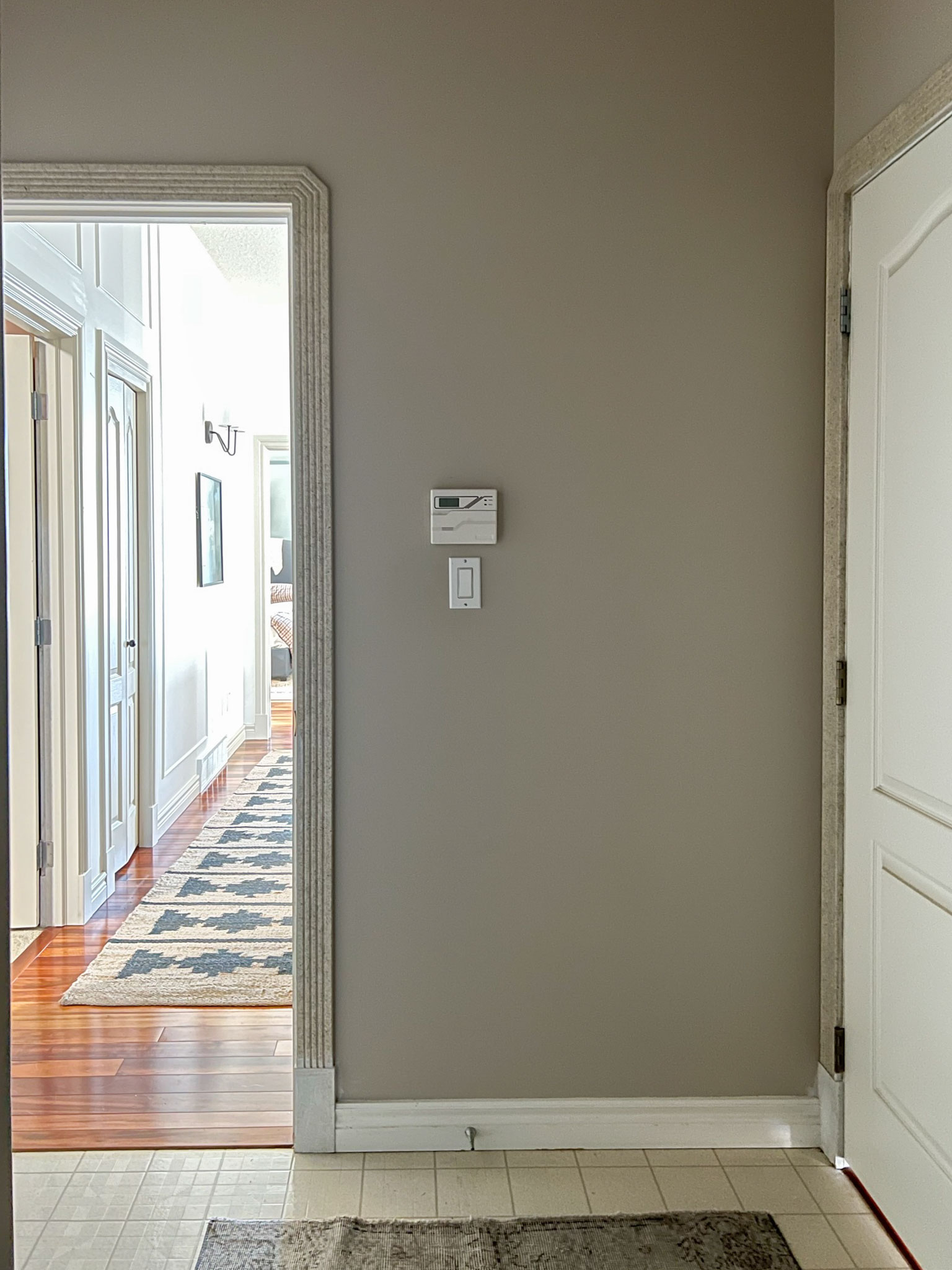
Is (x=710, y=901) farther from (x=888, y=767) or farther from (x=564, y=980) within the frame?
(x=888, y=767)

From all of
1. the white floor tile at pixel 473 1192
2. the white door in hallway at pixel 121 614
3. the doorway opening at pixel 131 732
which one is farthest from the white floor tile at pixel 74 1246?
the white door in hallway at pixel 121 614

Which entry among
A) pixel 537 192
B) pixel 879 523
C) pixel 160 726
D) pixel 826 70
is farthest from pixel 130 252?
pixel 879 523

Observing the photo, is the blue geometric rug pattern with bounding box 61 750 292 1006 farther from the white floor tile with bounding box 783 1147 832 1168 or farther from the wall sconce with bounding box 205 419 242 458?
the wall sconce with bounding box 205 419 242 458

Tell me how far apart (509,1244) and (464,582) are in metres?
1.40

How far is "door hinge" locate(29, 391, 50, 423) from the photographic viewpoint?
4133 mm

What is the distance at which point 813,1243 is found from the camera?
224 cm

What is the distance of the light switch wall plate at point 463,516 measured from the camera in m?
2.52

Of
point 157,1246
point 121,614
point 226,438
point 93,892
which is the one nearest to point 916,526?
point 157,1246

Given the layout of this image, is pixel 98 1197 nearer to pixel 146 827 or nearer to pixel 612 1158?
pixel 612 1158

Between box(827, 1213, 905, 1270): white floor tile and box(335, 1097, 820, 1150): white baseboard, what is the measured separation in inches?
11.4

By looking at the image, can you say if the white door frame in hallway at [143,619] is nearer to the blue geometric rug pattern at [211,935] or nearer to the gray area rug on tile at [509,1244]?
the blue geometric rug pattern at [211,935]

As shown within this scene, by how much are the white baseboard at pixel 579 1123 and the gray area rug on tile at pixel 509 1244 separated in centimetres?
28

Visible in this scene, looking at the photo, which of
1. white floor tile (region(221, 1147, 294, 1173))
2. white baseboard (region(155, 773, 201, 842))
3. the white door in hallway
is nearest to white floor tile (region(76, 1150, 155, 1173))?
white floor tile (region(221, 1147, 294, 1173))

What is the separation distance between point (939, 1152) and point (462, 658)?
4.51 ft
